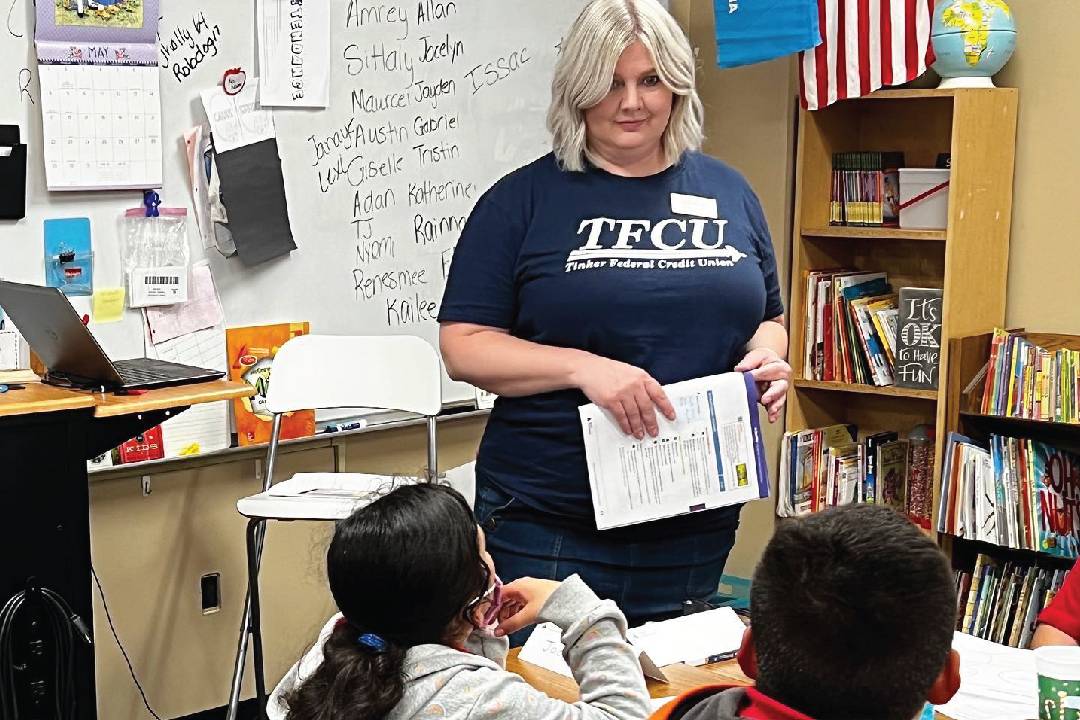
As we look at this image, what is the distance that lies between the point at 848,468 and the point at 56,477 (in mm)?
2193

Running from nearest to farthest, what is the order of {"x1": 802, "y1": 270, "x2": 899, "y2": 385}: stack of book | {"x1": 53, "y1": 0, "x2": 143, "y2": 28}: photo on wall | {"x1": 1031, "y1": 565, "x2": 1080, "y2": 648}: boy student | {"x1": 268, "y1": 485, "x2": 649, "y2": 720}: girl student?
{"x1": 268, "y1": 485, "x2": 649, "y2": 720}: girl student
{"x1": 1031, "y1": 565, "x2": 1080, "y2": 648}: boy student
{"x1": 53, "y1": 0, "x2": 143, "y2": 28}: photo on wall
{"x1": 802, "y1": 270, "x2": 899, "y2": 385}: stack of book

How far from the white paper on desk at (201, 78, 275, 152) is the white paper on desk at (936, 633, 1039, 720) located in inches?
80.2

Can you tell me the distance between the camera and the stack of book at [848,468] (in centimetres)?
373

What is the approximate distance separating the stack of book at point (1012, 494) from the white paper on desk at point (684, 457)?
1338mm

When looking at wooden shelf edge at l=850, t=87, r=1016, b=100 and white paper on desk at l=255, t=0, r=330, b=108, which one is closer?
white paper on desk at l=255, t=0, r=330, b=108

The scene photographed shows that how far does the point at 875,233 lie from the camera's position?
3625 mm

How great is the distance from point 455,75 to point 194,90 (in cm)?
72

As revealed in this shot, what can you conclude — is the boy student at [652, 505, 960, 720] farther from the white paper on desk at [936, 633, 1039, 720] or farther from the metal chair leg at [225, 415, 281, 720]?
the metal chair leg at [225, 415, 281, 720]

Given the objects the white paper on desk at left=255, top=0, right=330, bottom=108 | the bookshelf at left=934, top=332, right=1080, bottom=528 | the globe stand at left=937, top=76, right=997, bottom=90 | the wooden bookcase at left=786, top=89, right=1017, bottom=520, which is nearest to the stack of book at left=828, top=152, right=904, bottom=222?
the wooden bookcase at left=786, top=89, right=1017, bottom=520

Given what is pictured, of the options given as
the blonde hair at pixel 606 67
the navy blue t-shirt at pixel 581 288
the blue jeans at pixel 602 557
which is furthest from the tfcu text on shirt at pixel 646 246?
the blue jeans at pixel 602 557

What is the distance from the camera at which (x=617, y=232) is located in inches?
82.2

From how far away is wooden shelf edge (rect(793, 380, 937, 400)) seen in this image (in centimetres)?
354

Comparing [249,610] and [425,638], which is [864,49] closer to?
[249,610]

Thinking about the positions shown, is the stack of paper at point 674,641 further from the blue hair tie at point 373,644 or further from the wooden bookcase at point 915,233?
the wooden bookcase at point 915,233
